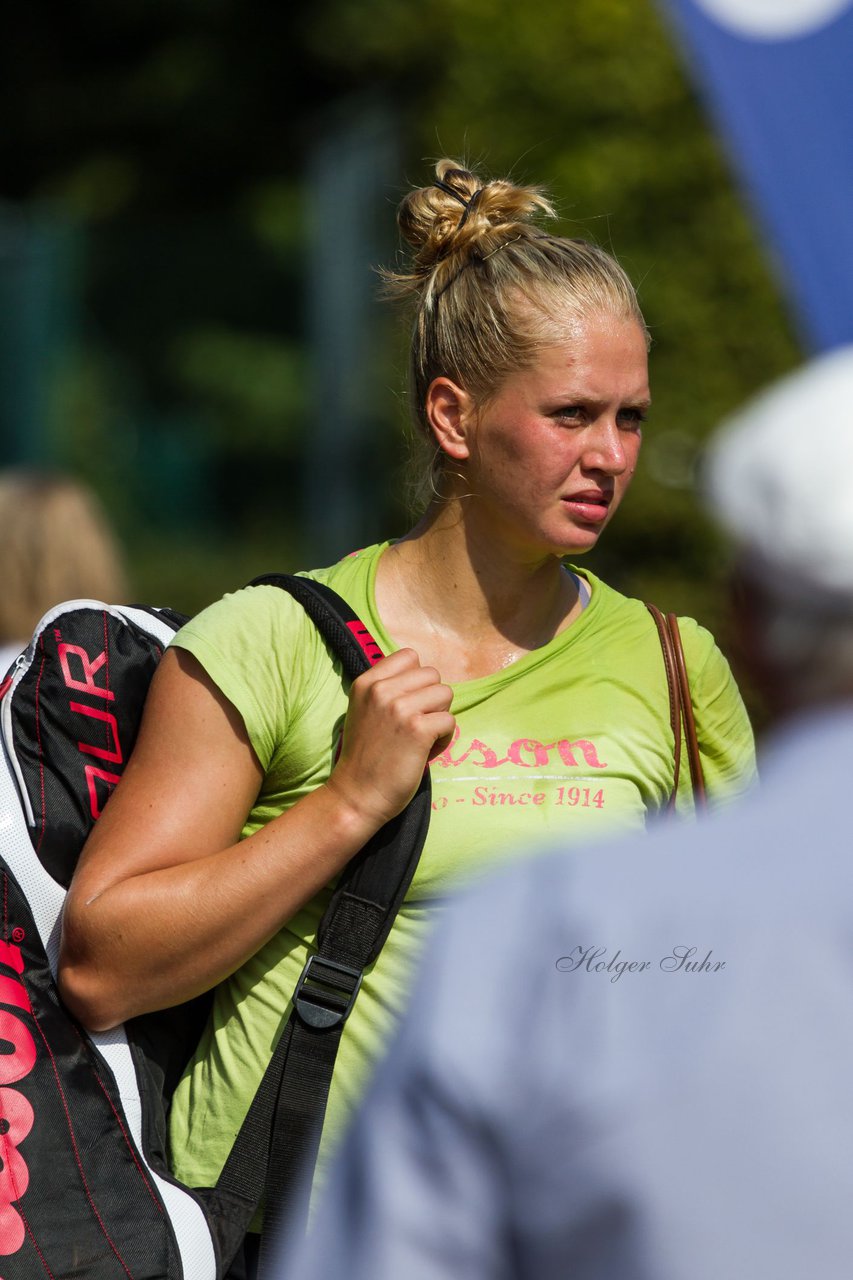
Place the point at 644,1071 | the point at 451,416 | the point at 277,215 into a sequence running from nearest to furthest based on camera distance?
the point at 644,1071
the point at 451,416
the point at 277,215

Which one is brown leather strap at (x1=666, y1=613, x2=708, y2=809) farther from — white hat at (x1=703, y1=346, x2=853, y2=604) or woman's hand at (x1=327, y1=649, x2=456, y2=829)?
white hat at (x1=703, y1=346, x2=853, y2=604)

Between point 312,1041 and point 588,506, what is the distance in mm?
755

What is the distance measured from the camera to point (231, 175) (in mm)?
16531

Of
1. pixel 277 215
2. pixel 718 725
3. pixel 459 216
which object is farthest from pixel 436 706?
pixel 277 215

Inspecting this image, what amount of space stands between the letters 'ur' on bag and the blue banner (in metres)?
0.79

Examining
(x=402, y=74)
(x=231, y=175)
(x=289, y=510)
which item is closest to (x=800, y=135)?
(x=289, y=510)

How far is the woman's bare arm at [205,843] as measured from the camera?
72.5 inches

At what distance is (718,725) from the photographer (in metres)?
2.14

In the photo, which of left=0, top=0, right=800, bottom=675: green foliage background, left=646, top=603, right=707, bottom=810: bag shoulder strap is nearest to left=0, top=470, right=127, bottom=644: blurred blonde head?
left=646, top=603, right=707, bottom=810: bag shoulder strap

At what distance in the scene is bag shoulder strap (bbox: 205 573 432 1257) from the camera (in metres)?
1.89

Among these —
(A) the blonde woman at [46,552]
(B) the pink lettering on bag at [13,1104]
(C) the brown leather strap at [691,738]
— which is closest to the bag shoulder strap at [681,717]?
(C) the brown leather strap at [691,738]

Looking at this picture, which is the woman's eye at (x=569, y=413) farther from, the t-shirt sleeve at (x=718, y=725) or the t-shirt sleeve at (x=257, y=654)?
the t-shirt sleeve at (x=257, y=654)

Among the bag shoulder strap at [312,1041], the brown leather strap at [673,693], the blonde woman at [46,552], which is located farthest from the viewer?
the blonde woman at [46,552]

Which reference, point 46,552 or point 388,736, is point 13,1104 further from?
point 46,552
